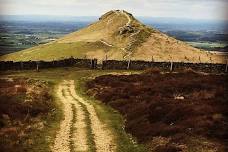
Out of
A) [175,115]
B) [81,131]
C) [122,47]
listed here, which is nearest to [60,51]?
[122,47]

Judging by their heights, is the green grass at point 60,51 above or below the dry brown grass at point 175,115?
above

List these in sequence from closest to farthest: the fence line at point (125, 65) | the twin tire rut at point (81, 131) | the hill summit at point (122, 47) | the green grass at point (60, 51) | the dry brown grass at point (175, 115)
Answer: the dry brown grass at point (175, 115) → the twin tire rut at point (81, 131) → the fence line at point (125, 65) → the hill summit at point (122, 47) → the green grass at point (60, 51)

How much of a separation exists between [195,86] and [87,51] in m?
52.9

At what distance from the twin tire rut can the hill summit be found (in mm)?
50570

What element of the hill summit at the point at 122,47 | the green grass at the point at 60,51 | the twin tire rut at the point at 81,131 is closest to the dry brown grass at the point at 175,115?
the twin tire rut at the point at 81,131

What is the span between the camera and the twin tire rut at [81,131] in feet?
72.3

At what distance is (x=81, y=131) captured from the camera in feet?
86.0

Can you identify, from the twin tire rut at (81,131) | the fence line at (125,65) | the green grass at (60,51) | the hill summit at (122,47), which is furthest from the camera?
the green grass at (60,51)

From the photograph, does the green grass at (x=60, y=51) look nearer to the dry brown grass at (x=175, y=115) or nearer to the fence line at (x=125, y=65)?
the fence line at (x=125, y=65)

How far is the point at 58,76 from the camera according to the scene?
63531mm

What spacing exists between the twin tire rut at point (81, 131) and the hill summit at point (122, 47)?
1991 inches

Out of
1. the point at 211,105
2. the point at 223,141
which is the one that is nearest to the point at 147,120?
the point at 211,105

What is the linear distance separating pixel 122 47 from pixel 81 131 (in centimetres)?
6800

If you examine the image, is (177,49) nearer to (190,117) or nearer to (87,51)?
(87,51)
